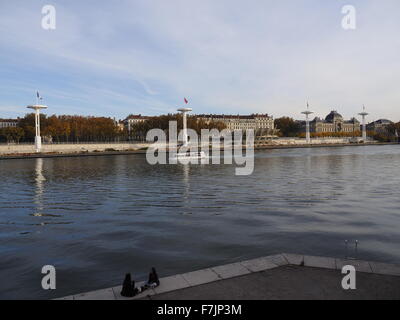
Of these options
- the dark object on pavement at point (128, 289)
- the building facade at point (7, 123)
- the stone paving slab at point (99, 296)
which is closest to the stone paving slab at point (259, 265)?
the dark object on pavement at point (128, 289)

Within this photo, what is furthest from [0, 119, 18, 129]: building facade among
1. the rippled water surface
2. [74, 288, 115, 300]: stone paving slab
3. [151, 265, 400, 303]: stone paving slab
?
[151, 265, 400, 303]: stone paving slab

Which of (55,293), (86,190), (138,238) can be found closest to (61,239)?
(138,238)

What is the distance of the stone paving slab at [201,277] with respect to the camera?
7973 millimetres

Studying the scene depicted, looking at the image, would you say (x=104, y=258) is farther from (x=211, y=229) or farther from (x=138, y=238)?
(x=211, y=229)

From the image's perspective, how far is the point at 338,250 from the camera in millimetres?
11625

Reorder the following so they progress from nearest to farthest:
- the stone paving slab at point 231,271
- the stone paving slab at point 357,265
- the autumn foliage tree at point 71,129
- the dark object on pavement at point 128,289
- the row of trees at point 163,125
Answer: the dark object on pavement at point 128,289 < the stone paving slab at point 231,271 < the stone paving slab at point 357,265 < the autumn foliage tree at point 71,129 < the row of trees at point 163,125

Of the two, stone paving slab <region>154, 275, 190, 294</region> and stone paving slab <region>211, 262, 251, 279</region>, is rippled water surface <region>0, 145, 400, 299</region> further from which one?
stone paving slab <region>154, 275, 190, 294</region>

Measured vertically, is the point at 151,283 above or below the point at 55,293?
above

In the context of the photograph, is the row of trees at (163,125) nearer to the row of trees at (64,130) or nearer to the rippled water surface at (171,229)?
the row of trees at (64,130)

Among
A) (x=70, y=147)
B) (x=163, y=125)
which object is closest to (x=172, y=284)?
(x=70, y=147)

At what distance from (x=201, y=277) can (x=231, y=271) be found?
0.77 metres

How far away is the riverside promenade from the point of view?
23.8ft
